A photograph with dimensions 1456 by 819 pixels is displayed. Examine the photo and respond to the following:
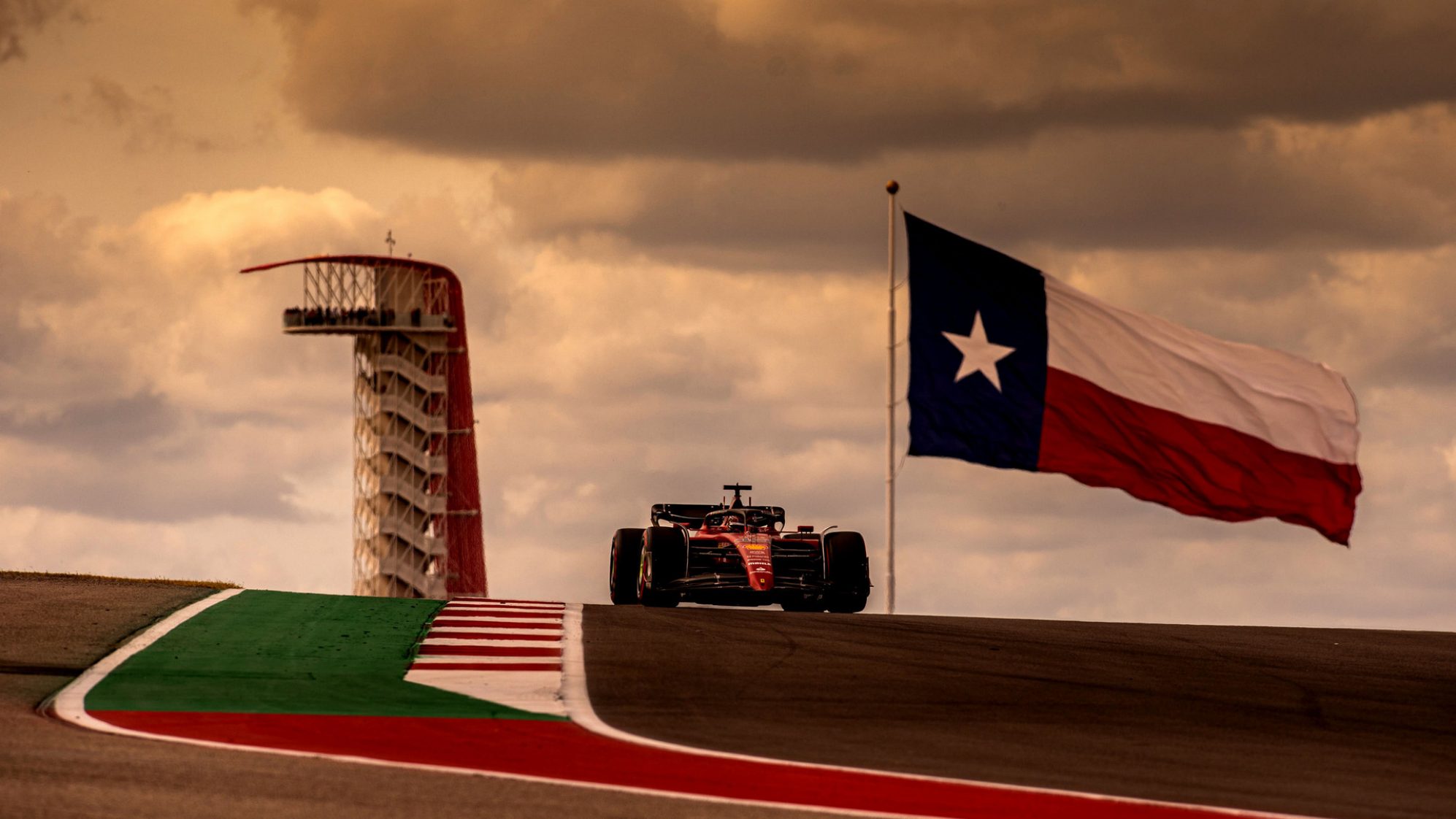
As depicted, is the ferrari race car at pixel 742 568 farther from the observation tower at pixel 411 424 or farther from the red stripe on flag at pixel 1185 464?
the observation tower at pixel 411 424

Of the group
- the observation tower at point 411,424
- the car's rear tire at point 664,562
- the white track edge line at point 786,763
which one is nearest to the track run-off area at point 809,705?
the white track edge line at point 786,763

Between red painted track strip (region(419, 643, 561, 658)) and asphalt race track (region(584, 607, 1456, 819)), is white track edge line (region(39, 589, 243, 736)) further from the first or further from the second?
asphalt race track (region(584, 607, 1456, 819))

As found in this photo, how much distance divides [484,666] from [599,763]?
5.65 metres

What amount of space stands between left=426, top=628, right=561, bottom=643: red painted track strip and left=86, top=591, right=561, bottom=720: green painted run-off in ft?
0.76

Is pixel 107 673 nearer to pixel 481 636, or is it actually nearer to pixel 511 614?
pixel 481 636

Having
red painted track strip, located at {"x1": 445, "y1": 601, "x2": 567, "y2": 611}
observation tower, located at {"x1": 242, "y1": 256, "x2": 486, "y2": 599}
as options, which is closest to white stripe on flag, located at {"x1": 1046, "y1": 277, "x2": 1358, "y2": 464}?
red painted track strip, located at {"x1": 445, "y1": 601, "x2": 567, "y2": 611}

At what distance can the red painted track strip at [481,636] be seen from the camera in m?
19.0

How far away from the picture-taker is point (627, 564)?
26.1 metres

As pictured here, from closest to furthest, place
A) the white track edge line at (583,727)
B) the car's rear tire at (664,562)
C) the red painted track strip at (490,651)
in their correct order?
the white track edge line at (583,727), the red painted track strip at (490,651), the car's rear tire at (664,562)

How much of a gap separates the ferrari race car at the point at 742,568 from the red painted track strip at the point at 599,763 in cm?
1120

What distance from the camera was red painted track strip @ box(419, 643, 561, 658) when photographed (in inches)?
701

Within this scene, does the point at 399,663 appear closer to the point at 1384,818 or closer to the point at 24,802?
the point at 24,802

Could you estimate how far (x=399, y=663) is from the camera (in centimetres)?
1698

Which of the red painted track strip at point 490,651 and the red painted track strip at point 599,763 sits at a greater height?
the red painted track strip at point 490,651
